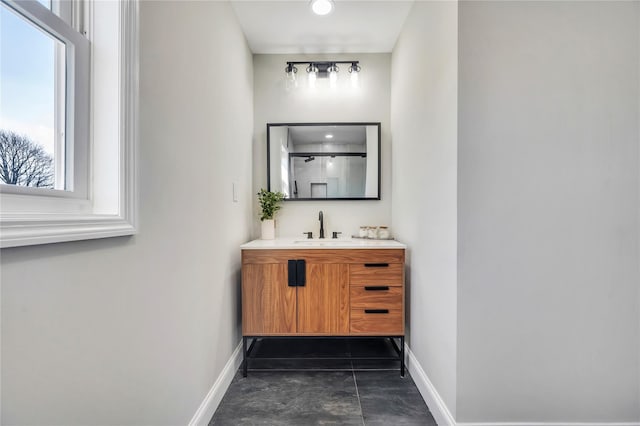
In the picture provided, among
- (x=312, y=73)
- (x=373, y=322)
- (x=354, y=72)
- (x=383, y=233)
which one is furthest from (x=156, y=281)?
(x=354, y=72)

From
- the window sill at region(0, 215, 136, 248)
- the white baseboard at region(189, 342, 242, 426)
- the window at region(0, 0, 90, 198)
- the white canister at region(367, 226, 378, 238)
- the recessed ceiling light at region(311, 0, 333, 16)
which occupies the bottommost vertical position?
the white baseboard at region(189, 342, 242, 426)

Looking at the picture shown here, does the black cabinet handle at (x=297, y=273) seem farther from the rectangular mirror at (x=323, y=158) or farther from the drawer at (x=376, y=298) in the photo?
the rectangular mirror at (x=323, y=158)

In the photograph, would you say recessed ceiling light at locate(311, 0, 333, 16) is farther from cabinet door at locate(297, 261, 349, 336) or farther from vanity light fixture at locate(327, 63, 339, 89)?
cabinet door at locate(297, 261, 349, 336)

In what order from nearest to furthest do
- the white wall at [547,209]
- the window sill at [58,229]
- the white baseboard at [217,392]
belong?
the window sill at [58,229] → the white wall at [547,209] → the white baseboard at [217,392]

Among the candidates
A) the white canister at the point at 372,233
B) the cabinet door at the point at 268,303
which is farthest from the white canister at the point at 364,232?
the cabinet door at the point at 268,303

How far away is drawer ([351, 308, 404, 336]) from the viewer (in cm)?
197

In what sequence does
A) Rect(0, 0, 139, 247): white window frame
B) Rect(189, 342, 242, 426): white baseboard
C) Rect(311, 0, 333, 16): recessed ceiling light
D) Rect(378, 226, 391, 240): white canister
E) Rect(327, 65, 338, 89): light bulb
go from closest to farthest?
1. Rect(0, 0, 139, 247): white window frame
2. Rect(189, 342, 242, 426): white baseboard
3. Rect(311, 0, 333, 16): recessed ceiling light
4. Rect(378, 226, 391, 240): white canister
5. Rect(327, 65, 338, 89): light bulb

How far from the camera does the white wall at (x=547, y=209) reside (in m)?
1.33

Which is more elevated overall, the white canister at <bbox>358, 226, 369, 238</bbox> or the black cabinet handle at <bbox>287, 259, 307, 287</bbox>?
the white canister at <bbox>358, 226, 369, 238</bbox>

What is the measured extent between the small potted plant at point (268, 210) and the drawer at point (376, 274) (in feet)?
2.75

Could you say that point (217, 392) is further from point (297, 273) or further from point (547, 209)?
point (547, 209)

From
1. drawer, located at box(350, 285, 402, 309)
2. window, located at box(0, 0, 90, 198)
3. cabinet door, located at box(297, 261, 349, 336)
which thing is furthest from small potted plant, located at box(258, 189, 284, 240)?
window, located at box(0, 0, 90, 198)

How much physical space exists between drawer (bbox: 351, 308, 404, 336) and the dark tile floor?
298mm

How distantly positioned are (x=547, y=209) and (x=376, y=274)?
0.99 meters
